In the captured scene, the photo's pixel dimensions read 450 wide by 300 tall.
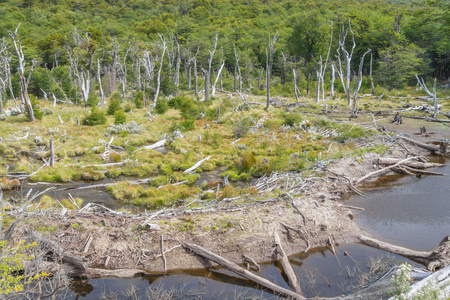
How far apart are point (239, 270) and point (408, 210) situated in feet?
26.8

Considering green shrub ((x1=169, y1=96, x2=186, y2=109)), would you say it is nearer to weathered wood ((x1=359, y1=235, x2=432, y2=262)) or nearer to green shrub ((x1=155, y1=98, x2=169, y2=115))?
green shrub ((x1=155, y1=98, x2=169, y2=115))

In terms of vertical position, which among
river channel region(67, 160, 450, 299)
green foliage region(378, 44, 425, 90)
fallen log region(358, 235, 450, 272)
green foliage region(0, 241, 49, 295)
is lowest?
river channel region(67, 160, 450, 299)

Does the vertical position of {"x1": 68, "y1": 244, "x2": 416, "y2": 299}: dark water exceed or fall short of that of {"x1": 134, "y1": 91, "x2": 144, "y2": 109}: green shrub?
it falls short

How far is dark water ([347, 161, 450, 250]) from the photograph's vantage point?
1159cm

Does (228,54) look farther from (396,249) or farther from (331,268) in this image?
(331,268)

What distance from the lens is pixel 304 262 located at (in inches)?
405

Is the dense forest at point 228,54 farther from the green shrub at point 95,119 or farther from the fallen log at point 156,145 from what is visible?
the fallen log at point 156,145

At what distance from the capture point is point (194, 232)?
1080 cm

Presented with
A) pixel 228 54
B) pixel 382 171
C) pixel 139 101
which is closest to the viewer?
pixel 382 171

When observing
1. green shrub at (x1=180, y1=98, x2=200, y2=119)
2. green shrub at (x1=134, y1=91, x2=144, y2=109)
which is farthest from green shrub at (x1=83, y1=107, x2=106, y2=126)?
green shrub at (x1=134, y1=91, x2=144, y2=109)

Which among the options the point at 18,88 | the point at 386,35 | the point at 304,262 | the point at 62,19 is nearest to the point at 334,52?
the point at 386,35

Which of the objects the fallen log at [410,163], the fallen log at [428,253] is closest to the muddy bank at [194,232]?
the fallen log at [428,253]

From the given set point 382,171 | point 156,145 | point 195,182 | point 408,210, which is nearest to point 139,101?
point 156,145

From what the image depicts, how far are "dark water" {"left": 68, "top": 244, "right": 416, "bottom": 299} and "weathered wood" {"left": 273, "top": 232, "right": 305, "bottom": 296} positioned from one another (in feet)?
0.67
